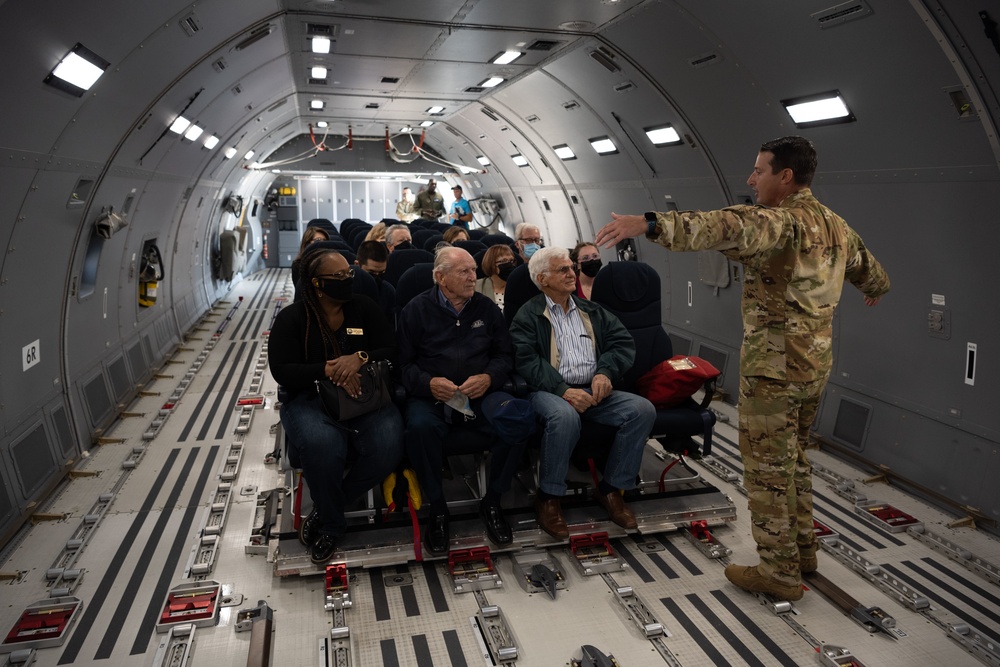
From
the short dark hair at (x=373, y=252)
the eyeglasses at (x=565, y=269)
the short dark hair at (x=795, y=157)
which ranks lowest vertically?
the short dark hair at (x=373, y=252)

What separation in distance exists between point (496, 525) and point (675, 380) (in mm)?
1470

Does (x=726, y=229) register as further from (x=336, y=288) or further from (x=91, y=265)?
(x=91, y=265)

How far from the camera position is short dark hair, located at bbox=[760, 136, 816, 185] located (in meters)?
3.47

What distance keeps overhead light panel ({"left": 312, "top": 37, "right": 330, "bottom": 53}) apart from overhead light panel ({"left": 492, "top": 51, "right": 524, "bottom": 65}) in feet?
5.86

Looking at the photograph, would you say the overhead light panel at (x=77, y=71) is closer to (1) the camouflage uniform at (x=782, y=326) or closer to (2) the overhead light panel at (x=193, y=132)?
(2) the overhead light panel at (x=193, y=132)

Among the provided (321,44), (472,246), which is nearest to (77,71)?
(321,44)

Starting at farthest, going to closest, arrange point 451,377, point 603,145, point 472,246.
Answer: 1. point 603,145
2. point 472,246
3. point 451,377

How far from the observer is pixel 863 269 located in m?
3.83

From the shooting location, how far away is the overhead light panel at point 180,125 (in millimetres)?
6816

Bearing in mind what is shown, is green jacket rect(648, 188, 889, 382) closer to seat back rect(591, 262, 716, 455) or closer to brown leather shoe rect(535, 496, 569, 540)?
seat back rect(591, 262, 716, 455)

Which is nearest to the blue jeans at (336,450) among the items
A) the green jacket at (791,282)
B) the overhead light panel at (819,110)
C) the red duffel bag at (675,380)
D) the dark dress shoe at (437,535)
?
the dark dress shoe at (437,535)

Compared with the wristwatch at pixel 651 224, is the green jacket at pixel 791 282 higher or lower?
lower

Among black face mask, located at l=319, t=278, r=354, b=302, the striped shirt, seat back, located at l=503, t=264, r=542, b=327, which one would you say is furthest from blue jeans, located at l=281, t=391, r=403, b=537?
seat back, located at l=503, t=264, r=542, b=327

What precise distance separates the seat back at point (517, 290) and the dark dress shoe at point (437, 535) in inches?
59.1
